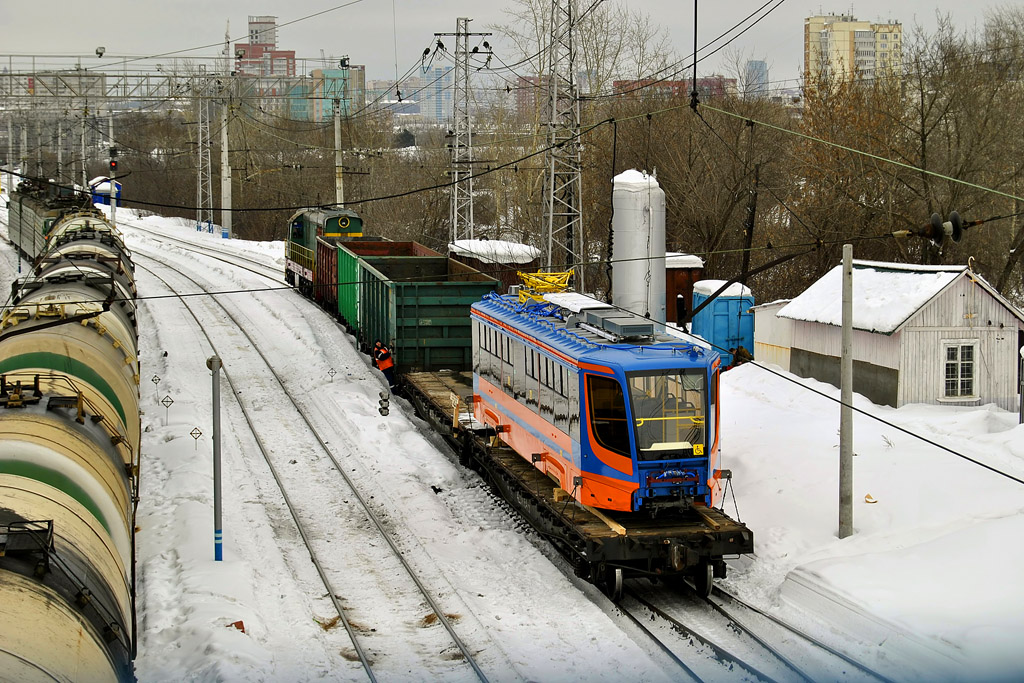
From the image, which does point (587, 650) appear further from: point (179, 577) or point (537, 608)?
point (179, 577)

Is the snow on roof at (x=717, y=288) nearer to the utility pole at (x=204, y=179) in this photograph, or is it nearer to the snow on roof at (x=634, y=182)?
the snow on roof at (x=634, y=182)

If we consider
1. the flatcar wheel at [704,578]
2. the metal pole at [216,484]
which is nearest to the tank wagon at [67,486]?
the metal pole at [216,484]

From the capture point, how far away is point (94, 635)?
Answer: 7.82 m

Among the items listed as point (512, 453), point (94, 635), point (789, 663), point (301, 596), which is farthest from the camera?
point (512, 453)

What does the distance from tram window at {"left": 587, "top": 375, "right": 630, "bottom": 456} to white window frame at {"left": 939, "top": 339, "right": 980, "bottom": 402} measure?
11548 millimetres

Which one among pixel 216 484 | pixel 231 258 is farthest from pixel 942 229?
pixel 231 258

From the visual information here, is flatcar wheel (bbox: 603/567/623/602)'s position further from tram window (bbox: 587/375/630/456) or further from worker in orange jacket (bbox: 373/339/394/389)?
worker in orange jacket (bbox: 373/339/394/389)

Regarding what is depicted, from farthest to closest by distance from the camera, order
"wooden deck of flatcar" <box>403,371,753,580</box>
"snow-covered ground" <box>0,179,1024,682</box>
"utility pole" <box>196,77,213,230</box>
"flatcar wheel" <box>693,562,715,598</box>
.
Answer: "utility pole" <box>196,77,213,230</box> → "flatcar wheel" <box>693,562,715,598</box> → "wooden deck of flatcar" <box>403,371,753,580</box> → "snow-covered ground" <box>0,179,1024,682</box>

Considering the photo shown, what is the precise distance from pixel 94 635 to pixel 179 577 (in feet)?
20.3

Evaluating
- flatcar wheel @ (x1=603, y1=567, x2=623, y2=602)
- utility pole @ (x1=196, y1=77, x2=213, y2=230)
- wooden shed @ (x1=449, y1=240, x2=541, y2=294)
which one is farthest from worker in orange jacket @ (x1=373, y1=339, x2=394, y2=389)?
utility pole @ (x1=196, y1=77, x2=213, y2=230)

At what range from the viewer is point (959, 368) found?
21.8 meters

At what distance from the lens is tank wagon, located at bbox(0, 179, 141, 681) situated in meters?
7.29

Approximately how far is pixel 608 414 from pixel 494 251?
2018 cm

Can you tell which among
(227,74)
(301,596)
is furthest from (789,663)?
(227,74)
